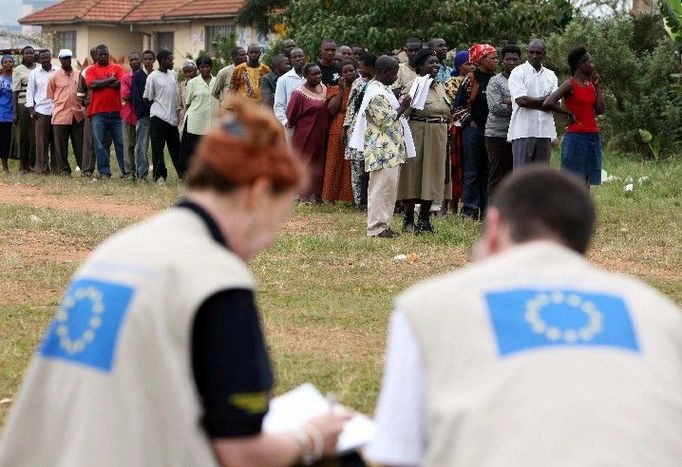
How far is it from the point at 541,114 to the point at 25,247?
4885 millimetres

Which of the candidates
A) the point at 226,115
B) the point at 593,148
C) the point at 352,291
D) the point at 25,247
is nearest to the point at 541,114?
the point at 593,148

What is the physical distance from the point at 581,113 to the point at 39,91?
32.7ft

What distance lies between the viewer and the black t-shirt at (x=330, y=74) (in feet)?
54.1

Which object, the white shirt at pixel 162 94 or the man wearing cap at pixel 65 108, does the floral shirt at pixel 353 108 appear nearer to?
the white shirt at pixel 162 94

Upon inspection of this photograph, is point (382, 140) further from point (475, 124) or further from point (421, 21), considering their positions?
point (421, 21)

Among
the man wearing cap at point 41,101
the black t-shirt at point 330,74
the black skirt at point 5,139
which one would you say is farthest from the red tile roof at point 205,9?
the black t-shirt at point 330,74

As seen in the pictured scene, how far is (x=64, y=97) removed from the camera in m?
20.2

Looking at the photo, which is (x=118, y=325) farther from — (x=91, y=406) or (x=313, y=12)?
(x=313, y=12)

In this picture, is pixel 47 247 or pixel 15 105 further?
pixel 15 105

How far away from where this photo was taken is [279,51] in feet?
93.2

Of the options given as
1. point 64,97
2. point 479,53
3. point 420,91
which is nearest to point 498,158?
point 479,53

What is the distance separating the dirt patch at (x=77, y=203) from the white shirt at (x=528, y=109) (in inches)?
165

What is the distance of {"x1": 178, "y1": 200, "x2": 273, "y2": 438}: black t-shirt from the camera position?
3080 millimetres

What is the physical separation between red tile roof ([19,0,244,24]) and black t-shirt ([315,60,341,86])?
29.2 meters
